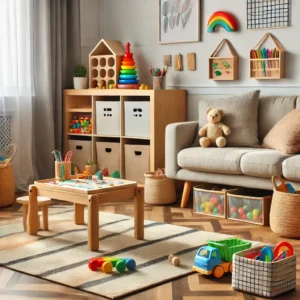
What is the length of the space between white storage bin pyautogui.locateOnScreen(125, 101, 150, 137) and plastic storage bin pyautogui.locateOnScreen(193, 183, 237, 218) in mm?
849

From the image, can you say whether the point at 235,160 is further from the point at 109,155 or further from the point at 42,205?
the point at 109,155

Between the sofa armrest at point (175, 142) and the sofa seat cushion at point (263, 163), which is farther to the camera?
the sofa armrest at point (175, 142)

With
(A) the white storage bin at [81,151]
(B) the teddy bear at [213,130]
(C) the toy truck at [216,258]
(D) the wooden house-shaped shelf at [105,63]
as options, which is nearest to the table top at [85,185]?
(C) the toy truck at [216,258]

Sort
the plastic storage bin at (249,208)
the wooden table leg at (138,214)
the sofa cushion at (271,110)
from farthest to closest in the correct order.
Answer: the sofa cushion at (271,110), the plastic storage bin at (249,208), the wooden table leg at (138,214)

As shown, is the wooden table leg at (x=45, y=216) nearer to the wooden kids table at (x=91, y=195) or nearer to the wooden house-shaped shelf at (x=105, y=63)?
the wooden kids table at (x=91, y=195)

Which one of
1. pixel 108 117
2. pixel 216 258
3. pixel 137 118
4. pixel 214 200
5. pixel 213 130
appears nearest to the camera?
pixel 216 258

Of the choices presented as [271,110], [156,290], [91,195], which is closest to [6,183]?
[91,195]

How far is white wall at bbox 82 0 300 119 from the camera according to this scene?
4863mm

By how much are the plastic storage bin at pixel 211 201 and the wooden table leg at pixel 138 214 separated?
0.89m

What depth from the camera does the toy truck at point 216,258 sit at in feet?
10.2

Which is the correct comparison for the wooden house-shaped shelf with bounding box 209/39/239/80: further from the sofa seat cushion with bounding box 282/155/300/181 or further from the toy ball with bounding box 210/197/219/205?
the sofa seat cushion with bounding box 282/155/300/181

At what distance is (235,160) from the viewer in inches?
171

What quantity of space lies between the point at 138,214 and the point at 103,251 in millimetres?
363

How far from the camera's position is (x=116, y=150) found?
5527mm
